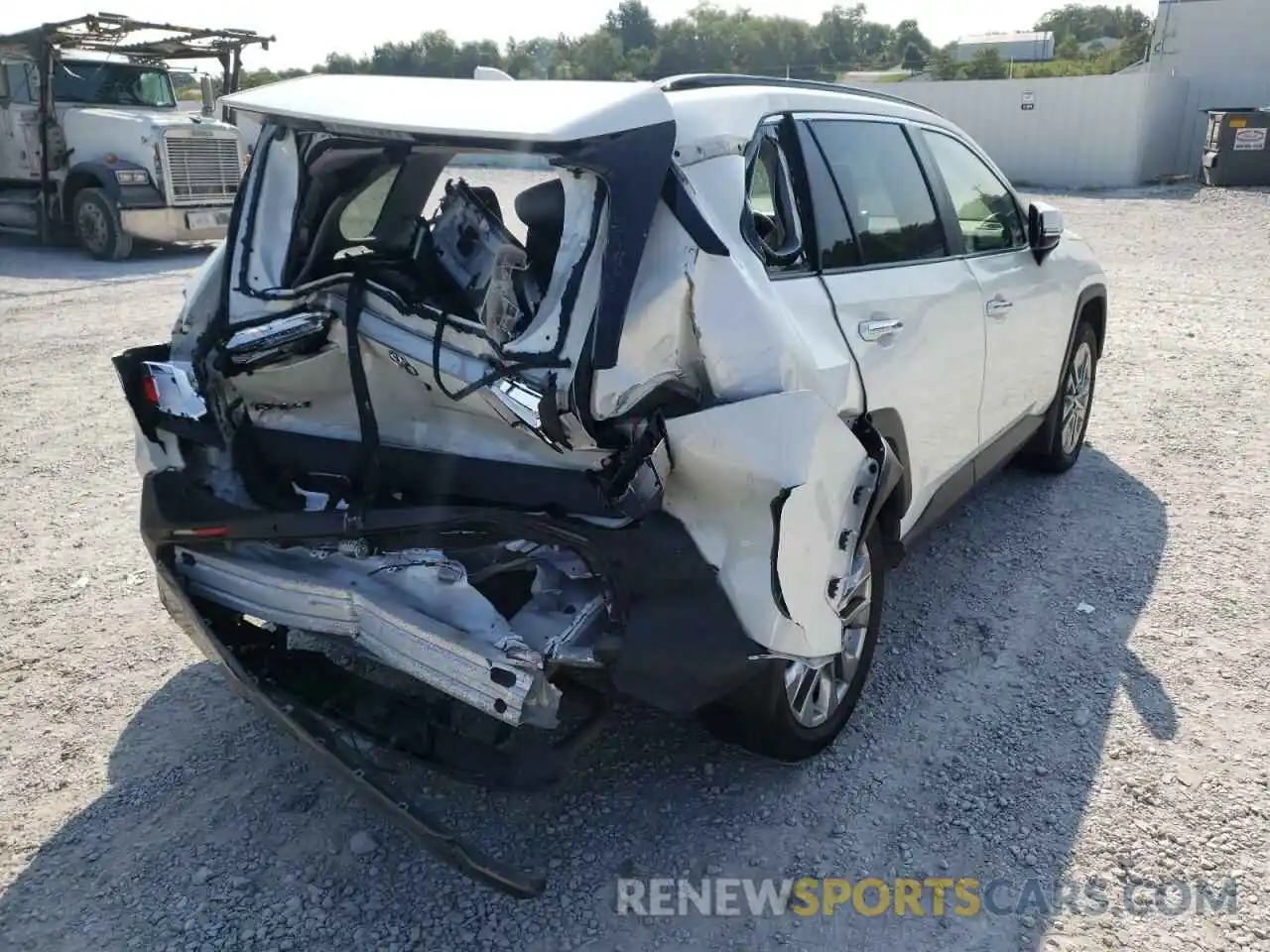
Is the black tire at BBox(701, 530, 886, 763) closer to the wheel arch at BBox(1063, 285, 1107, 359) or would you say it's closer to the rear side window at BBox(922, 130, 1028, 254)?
the rear side window at BBox(922, 130, 1028, 254)

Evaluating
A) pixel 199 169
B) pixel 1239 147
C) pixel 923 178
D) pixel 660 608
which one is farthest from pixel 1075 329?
pixel 1239 147

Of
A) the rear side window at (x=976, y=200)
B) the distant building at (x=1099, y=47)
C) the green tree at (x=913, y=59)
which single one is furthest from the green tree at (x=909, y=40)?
the rear side window at (x=976, y=200)

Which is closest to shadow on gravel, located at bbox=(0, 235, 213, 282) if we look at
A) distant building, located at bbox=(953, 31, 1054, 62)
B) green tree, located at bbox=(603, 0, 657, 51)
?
green tree, located at bbox=(603, 0, 657, 51)

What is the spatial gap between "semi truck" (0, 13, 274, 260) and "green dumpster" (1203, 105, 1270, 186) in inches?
680

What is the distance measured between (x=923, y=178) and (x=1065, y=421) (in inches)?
79.8

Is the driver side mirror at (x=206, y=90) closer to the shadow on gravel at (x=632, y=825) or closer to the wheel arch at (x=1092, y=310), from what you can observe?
the wheel arch at (x=1092, y=310)

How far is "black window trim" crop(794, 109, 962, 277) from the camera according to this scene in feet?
10.7

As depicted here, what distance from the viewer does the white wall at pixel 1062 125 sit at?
2191 cm

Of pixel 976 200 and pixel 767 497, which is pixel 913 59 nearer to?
pixel 976 200

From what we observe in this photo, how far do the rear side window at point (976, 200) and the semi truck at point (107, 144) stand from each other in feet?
37.7

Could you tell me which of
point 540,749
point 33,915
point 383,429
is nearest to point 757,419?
point 540,749

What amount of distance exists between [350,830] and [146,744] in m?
0.83

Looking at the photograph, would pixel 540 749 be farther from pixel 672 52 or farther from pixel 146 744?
pixel 672 52

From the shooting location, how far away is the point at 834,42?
6619 cm
